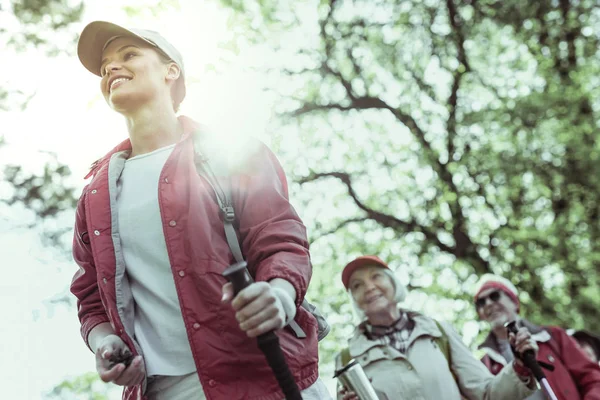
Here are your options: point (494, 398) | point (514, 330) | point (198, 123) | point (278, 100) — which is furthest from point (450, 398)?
point (278, 100)

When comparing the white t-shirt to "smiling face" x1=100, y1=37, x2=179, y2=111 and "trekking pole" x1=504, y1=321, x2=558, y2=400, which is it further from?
"trekking pole" x1=504, y1=321, x2=558, y2=400

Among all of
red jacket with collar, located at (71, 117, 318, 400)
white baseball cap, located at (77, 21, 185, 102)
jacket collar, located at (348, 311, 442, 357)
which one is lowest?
jacket collar, located at (348, 311, 442, 357)

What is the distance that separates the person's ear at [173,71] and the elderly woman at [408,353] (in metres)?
2.27

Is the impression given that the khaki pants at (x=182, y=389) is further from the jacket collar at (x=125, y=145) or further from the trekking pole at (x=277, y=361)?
the jacket collar at (x=125, y=145)

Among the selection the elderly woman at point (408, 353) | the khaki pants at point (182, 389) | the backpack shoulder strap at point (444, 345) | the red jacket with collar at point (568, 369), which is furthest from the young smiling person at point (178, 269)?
the red jacket with collar at point (568, 369)

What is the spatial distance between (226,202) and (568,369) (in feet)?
13.2

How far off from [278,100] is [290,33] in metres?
1.23

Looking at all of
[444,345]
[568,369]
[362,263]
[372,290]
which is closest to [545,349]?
[568,369]

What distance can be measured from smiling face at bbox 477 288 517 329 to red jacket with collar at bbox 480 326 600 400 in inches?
16.5

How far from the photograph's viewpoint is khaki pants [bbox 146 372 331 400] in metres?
1.91

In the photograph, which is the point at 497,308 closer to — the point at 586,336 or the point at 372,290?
the point at 586,336

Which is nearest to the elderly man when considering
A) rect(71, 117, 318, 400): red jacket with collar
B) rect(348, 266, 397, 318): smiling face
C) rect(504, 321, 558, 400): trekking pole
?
rect(504, 321, 558, 400): trekking pole

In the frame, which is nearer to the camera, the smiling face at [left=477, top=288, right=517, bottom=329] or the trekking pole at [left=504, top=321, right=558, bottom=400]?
the trekking pole at [left=504, top=321, right=558, bottom=400]

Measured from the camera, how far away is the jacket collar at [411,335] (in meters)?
4.77
